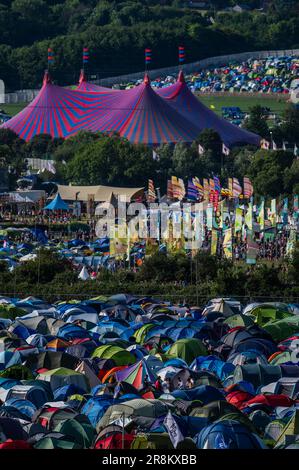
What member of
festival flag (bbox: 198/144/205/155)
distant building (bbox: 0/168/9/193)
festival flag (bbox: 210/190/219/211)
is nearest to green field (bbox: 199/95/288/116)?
festival flag (bbox: 198/144/205/155)

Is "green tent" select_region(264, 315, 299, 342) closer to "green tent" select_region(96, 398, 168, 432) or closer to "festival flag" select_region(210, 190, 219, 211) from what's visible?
"green tent" select_region(96, 398, 168, 432)

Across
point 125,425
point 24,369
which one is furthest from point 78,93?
point 125,425

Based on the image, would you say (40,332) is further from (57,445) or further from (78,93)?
(78,93)

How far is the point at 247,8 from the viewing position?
359 feet

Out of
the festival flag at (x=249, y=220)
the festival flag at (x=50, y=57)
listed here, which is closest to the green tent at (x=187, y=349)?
the festival flag at (x=249, y=220)

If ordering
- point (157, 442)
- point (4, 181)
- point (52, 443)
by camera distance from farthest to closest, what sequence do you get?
point (4, 181) < point (52, 443) < point (157, 442)

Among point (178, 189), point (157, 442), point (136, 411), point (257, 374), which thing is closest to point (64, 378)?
point (257, 374)

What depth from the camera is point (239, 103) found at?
3000 inches

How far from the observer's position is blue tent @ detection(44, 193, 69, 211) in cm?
3931

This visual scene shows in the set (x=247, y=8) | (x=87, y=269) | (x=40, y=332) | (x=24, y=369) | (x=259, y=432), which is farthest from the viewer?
(x=247, y=8)

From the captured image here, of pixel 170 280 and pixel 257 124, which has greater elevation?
pixel 257 124

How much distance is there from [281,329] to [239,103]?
55066mm

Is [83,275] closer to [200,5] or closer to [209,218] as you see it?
[209,218]
